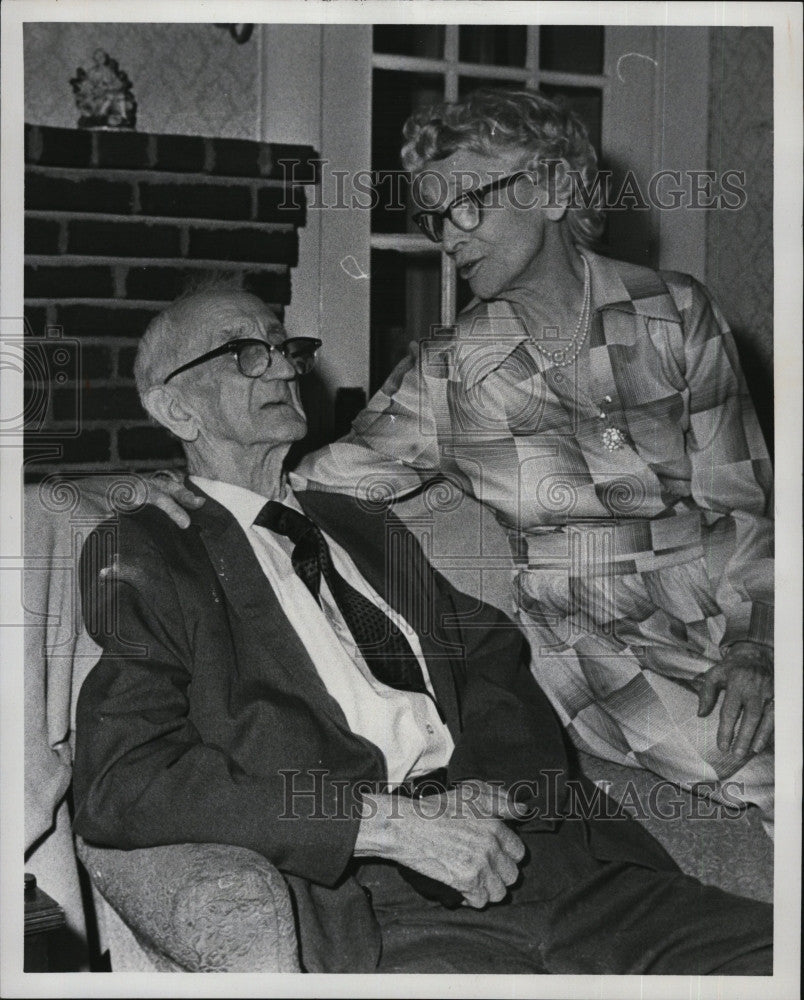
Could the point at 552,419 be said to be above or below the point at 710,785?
above

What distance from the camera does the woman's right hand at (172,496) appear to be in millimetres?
2340

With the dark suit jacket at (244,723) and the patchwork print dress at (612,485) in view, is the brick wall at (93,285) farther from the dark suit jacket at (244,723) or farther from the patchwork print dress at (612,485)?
the patchwork print dress at (612,485)

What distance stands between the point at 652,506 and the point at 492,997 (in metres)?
0.97

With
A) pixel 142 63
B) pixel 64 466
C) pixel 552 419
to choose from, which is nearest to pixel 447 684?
pixel 552 419

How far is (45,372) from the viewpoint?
2418 mm

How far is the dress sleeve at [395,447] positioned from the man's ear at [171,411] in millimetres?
250

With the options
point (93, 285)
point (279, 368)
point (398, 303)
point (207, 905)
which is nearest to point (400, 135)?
point (398, 303)

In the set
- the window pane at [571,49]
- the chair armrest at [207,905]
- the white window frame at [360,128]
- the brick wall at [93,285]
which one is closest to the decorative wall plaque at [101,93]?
the brick wall at [93,285]

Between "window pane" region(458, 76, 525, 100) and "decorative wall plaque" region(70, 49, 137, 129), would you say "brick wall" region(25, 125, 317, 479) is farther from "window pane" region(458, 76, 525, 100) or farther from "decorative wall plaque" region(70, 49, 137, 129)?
"window pane" region(458, 76, 525, 100)

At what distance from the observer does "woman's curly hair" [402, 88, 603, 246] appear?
2.43m

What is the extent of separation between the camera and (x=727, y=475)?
252cm

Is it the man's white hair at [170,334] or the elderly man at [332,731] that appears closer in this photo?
the elderly man at [332,731]

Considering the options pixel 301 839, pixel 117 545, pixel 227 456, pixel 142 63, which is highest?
pixel 142 63

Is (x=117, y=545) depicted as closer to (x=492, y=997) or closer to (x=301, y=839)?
(x=301, y=839)
